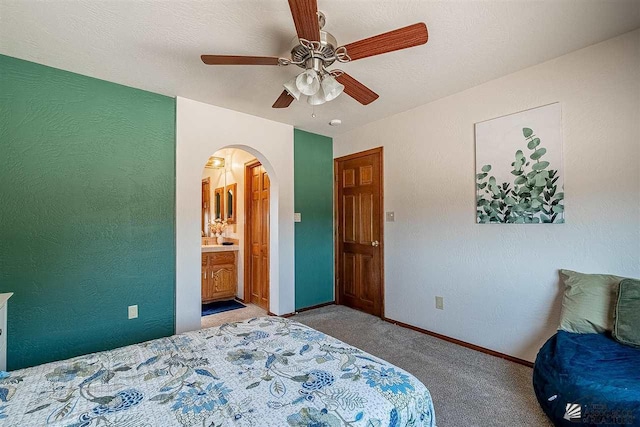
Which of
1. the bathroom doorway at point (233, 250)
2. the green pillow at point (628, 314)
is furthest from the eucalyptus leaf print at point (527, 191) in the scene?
the bathroom doorway at point (233, 250)

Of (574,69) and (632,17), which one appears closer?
(632,17)

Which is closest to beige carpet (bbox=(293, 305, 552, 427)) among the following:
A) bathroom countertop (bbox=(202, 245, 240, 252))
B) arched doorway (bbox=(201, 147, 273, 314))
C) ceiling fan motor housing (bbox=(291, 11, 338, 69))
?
arched doorway (bbox=(201, 147, 273, 314))

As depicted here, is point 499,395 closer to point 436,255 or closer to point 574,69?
point 436,255

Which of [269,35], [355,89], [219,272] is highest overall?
[269,35]

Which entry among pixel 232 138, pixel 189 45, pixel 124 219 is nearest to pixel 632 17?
pixel 189 45

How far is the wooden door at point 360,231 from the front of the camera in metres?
3.74

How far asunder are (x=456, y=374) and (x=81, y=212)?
11.1 ft

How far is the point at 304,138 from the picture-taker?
4043mm

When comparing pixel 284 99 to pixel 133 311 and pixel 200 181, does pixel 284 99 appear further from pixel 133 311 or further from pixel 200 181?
pixel 133 311

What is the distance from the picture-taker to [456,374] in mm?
2324

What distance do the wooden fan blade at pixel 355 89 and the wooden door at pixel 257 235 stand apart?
2180mm

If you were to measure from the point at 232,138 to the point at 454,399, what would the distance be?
3181 millimetres

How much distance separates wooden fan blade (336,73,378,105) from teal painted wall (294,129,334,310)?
189 centimetres

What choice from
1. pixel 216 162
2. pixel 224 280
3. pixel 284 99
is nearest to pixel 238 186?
pixel 216 162
